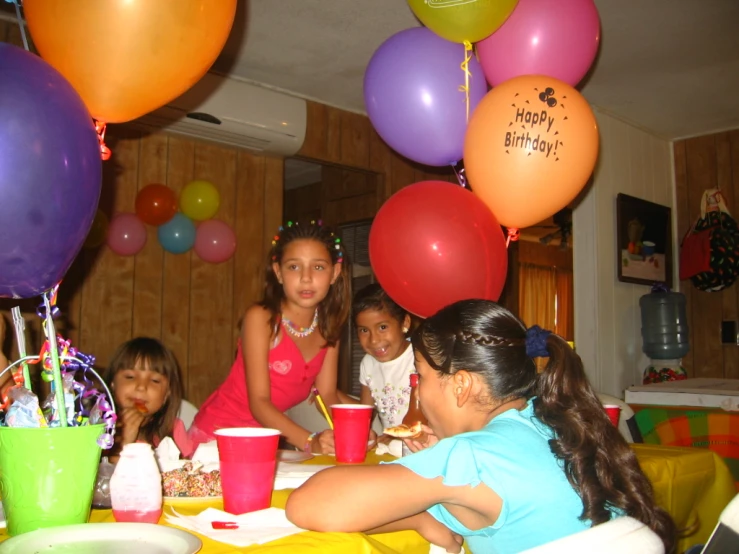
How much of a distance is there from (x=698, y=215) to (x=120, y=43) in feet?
14.4

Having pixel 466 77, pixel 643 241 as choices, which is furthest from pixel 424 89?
pixel 643 241

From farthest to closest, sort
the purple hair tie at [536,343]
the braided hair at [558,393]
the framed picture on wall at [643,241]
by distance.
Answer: the framed picture on wall at [643,241] < the purple hair tie at [536,343] < the braided hair at [558,393]

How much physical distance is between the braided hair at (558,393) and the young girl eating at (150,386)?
122 cm

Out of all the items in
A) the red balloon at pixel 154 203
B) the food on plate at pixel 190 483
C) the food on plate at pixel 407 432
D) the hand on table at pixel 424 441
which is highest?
the red balloon at pixel 154 203

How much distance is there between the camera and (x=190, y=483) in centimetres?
126

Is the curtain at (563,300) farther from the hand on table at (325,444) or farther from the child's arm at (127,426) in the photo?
the child's arm at (127,426)

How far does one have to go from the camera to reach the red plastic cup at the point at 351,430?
158 cm

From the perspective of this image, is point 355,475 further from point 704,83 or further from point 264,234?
point 704,83

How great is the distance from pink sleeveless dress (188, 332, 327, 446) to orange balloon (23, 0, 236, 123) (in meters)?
0.93

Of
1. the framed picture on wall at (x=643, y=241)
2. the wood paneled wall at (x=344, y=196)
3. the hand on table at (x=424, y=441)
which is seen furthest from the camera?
the wood paneled wall at (x=344, y=196)

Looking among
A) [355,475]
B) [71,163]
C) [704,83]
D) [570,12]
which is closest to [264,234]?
[570,12]

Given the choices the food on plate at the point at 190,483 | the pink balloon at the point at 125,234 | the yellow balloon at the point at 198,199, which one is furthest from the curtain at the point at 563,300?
the food on plate at the point at 190,483

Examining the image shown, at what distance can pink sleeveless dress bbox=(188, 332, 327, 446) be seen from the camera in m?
2.27

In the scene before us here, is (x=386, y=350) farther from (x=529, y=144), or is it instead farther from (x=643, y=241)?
(x=643, y=241)
